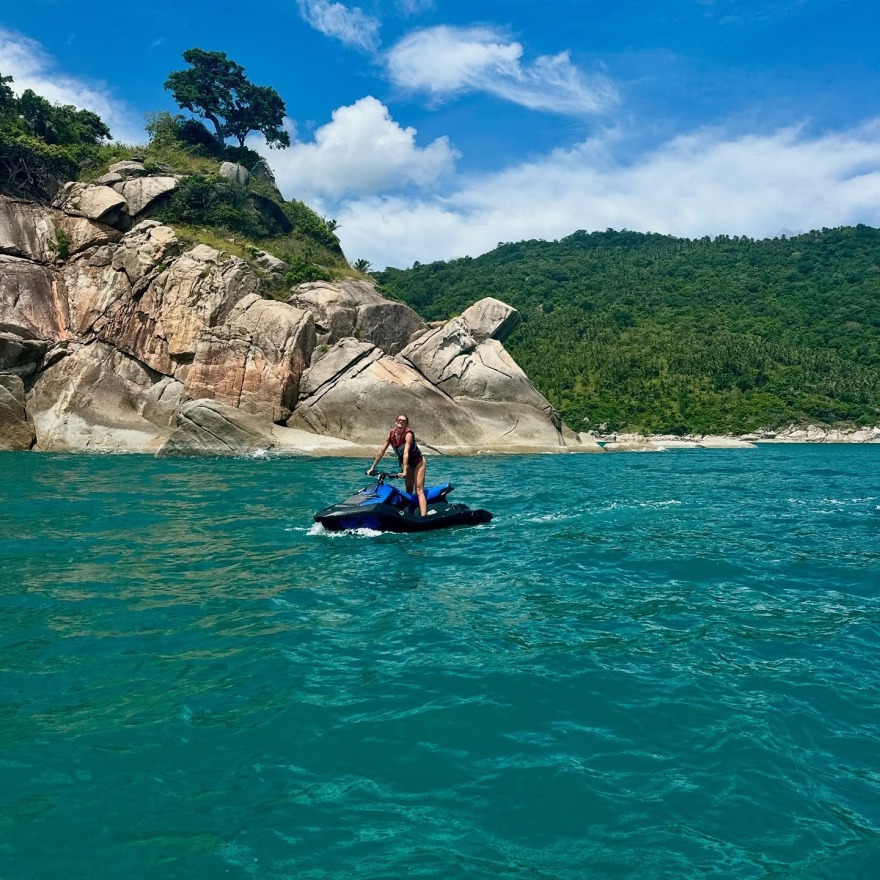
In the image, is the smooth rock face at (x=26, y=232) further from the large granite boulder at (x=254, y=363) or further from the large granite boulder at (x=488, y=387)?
the large granite boulder at (x=488, y=387)

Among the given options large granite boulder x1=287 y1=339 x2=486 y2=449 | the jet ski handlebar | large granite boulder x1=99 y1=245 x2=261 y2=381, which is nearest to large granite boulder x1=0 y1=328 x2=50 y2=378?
large granite boulder x1=99 y1=245 x2=261 y2=381

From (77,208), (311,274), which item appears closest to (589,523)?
(311,274)

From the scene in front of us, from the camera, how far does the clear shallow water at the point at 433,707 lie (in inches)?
162

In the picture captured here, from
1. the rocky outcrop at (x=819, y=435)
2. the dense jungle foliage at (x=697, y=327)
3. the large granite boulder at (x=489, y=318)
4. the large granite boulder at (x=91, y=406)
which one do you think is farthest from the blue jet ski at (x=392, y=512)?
the rocky outcrop at (x=819, y=435)

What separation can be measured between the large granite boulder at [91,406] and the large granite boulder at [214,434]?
6.81 feet

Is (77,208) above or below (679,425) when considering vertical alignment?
above

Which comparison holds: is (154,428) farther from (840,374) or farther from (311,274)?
(840,374)

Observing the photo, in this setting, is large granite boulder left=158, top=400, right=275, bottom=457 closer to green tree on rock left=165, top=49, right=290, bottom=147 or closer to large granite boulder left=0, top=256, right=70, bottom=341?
large granite boulder left=0, top=256, right=70, bottom=341

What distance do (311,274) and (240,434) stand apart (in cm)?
1556

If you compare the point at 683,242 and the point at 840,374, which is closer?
the point at 840,374

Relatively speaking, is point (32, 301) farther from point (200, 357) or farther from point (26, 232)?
point (200, 357)

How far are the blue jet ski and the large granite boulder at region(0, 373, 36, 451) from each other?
22258 millimetres

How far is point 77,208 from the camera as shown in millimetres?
38781

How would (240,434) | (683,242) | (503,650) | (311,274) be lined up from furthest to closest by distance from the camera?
(683,242), (311,274), (240,434), (503,650)
